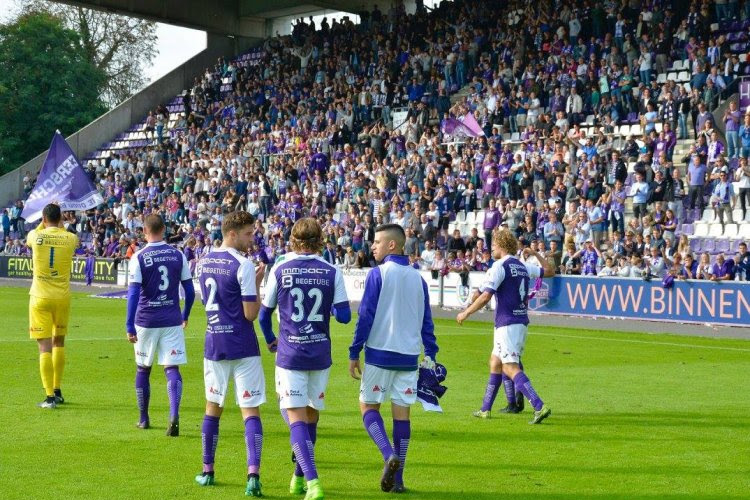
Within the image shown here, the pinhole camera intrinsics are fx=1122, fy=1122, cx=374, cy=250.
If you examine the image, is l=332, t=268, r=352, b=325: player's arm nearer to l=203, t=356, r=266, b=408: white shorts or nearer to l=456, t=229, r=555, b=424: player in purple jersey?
l=203, t=356, r=266, b=408: white shorts

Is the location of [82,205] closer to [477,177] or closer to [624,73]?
[477,177]

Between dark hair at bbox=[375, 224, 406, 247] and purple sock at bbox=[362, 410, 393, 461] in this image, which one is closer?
purple sock at bbox=[362, 410, 393, 461]

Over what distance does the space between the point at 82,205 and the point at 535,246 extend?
Result: 44.8ft

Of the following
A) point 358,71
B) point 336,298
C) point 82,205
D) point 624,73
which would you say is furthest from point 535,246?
point 336,298

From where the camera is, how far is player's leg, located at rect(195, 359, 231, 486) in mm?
8867

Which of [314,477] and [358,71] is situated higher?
[358,71]

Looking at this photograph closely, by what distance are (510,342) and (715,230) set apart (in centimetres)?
1771

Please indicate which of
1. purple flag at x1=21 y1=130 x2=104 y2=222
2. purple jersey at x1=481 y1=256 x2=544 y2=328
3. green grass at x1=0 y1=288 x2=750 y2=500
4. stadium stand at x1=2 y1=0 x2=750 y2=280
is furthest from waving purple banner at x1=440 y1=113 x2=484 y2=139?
purple jersey at x1=481 y1=256 x2=544 y2=328

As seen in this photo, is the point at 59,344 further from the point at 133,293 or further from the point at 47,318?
the point at 133,293

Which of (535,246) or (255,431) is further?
(535,246)

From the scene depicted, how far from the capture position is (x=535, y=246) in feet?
97.8

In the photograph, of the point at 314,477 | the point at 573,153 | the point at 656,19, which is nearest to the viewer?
the point at 314,477

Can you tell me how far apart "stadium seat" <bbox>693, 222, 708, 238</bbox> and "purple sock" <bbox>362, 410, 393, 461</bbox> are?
21.5 metres

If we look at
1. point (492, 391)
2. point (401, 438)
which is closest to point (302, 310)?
point (401, 438)
